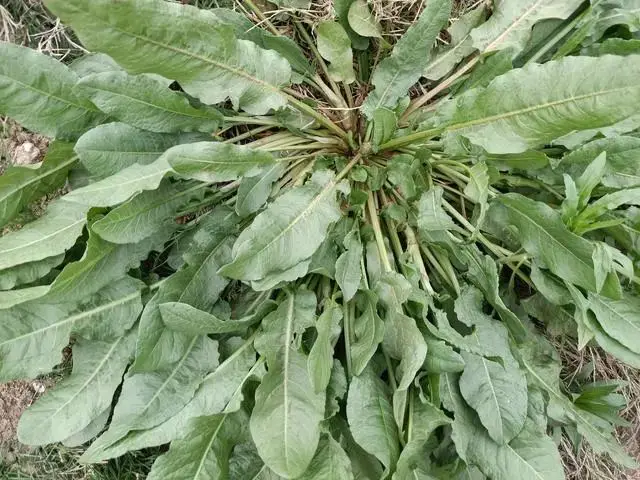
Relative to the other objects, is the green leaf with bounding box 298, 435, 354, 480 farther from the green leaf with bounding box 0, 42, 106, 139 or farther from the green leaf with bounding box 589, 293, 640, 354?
the green leaf with bounding box 0, 42, 106, 139

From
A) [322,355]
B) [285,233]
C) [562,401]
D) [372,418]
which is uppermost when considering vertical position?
[285,233]

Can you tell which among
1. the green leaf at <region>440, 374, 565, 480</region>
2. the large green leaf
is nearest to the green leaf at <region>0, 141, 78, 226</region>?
the large green leaf

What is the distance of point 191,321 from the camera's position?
959mm

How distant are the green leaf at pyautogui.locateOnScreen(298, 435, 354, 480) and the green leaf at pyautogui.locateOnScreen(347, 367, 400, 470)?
35 mm

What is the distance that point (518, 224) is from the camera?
3.31ft

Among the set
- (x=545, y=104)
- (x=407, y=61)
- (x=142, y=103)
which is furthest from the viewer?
(x=407, y=61)

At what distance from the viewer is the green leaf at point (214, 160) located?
0.86 m

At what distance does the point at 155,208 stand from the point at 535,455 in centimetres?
73

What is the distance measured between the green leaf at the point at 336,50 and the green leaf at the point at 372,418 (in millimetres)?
530

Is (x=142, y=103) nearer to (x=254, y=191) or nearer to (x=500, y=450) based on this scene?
(x=254, y=191)

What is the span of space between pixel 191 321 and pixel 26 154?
56 cm

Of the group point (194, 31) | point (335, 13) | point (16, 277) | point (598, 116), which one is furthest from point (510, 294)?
point (16, 277)

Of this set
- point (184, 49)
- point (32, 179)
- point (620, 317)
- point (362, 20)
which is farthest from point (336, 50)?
point (620, 317)

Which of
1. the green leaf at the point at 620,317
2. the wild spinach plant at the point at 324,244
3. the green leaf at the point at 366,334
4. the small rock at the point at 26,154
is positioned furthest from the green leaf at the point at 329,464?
the small rock at the point at 26,154
